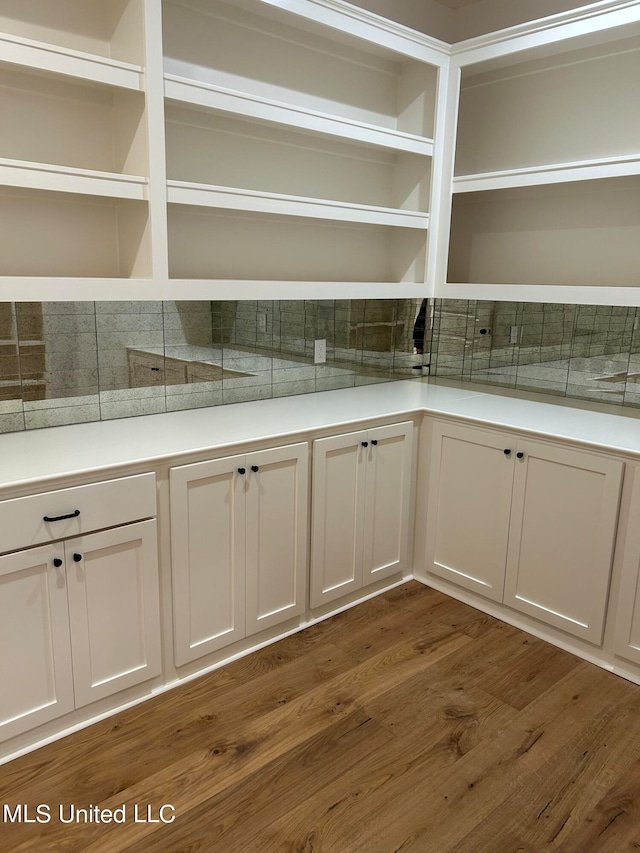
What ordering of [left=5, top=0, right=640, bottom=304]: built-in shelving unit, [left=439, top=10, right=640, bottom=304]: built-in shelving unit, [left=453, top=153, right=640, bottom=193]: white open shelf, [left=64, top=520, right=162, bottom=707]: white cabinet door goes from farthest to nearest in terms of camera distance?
[left=439, top=10, right=640, bottom=304]: built-in shelving unit < [left=453, top=153, right=640, bottom=193]: white open shelf < [left=5, top=0, right=640, bottom=304]: built-in shelving unit < [left=64, top=520, right=162, bottom=707]: white cabinet door

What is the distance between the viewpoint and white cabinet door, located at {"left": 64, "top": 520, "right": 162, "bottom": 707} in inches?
78.2

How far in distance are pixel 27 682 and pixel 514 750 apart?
1.48 metres

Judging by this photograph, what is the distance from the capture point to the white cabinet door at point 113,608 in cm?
199

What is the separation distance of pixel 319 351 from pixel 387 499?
0.77m

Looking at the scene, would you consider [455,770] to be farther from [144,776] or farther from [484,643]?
[144,776]

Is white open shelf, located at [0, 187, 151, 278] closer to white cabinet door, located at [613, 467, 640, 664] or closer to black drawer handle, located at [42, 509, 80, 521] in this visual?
black drawer handle, located at [42, 509, 80, 521]

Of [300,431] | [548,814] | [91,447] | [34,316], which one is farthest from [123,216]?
[548,814]

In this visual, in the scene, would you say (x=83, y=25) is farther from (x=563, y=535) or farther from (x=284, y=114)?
(x=563, y=535)

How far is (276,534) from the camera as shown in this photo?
246 centimetres

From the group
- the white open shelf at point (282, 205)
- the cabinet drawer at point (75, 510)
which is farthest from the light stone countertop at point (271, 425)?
the white open shelf at point (282, 205)

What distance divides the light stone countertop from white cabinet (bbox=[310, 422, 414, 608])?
0.11 m

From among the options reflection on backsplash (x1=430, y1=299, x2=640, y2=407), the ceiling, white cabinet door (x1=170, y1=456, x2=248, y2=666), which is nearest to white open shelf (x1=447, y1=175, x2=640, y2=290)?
reflection on backsplash (x1=430, y1=299, x2=640, y2=407)

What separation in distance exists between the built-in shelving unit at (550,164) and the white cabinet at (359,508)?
2.93 ft

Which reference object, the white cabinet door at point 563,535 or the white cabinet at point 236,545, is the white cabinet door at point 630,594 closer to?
the white cabinet door at point 563,535
